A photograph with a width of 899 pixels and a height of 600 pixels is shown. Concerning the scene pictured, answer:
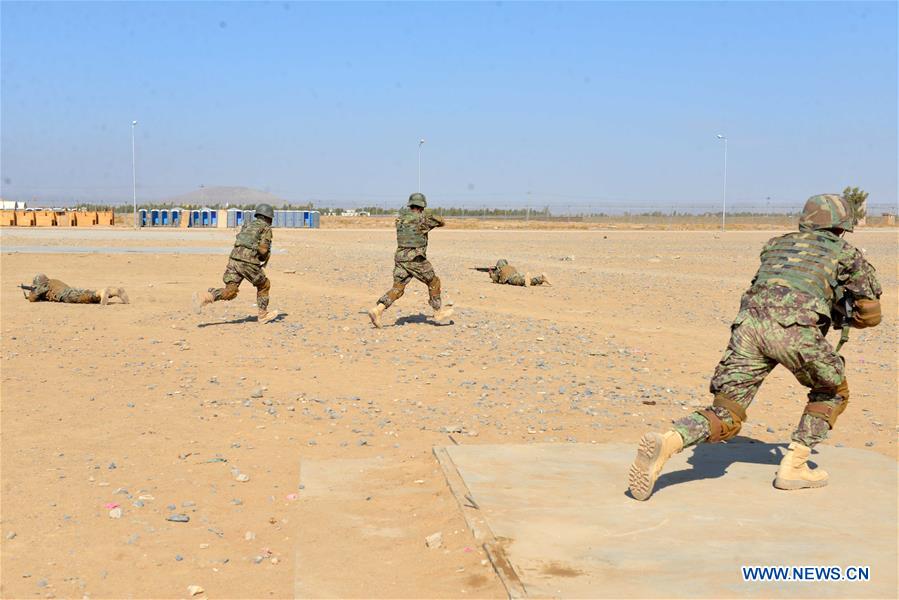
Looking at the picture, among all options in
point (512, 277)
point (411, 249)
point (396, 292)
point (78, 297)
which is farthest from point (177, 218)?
point (411, 249)

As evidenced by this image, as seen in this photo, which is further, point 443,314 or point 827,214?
point 443,314

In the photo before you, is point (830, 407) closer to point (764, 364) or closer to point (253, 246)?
point (764, 364)

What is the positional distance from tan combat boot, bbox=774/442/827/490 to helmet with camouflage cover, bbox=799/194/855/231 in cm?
138

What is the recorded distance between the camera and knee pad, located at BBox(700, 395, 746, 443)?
557 centimetres

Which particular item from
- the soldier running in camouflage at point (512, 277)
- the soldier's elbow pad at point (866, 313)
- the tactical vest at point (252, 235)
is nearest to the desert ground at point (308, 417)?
the tactical vest at point (252, 235)

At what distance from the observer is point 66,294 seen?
646 inches

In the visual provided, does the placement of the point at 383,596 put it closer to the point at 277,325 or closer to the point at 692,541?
the point at 692,541

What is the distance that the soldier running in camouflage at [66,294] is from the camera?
643 inches

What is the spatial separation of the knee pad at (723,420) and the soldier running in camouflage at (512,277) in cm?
1551

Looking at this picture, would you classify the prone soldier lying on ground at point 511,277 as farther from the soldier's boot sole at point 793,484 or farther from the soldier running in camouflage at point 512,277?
the soldier's boot sole at point 793,484

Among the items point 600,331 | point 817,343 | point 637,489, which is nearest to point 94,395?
point 637,489

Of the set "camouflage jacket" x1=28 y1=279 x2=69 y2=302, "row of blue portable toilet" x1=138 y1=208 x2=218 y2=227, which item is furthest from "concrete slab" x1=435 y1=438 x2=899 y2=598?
"row of blue portable toilet" x1=138 y1=208 x2=218 y2=227

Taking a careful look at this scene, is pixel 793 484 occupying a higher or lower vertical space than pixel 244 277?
lower

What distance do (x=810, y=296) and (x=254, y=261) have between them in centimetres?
960
